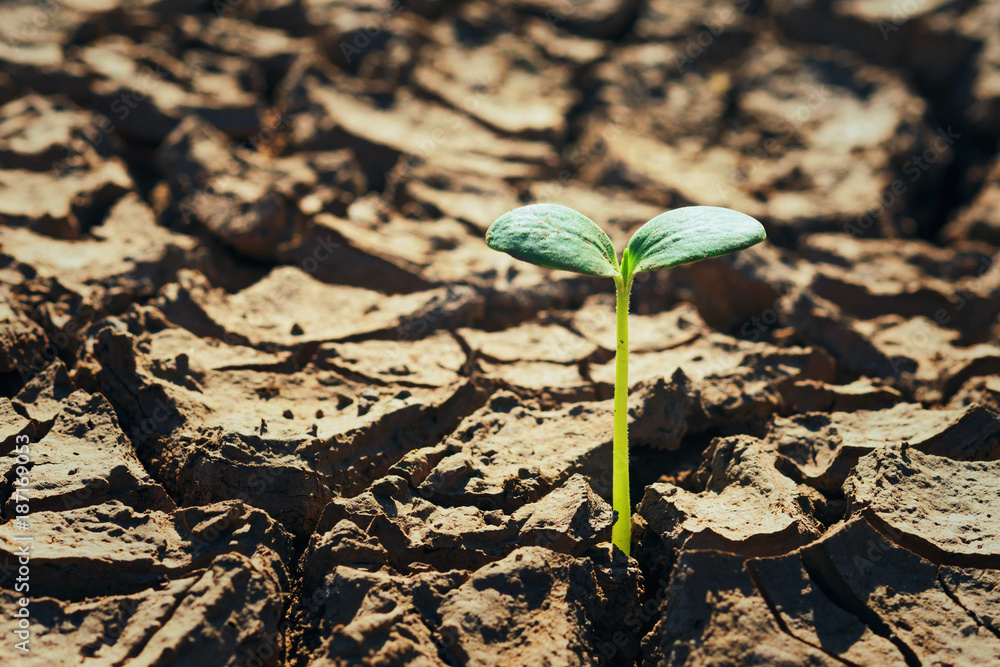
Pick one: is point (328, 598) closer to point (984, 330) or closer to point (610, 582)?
point (610, 582)

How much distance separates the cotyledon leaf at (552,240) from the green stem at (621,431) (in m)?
0.11

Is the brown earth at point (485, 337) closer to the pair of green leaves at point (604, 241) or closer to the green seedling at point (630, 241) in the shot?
the green seedling at point (630, 241)

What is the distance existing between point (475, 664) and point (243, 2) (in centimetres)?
419

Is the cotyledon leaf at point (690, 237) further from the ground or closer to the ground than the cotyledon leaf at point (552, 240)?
further from the ground

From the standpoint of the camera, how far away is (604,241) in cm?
166

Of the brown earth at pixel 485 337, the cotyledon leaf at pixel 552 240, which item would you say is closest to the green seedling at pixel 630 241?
the cotyledon leaf at pixel 552 240

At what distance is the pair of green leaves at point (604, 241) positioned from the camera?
1.46m

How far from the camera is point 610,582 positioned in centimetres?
172

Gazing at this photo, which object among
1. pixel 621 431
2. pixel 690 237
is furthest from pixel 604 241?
pixel 621 431

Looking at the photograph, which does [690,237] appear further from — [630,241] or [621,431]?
[621,431]

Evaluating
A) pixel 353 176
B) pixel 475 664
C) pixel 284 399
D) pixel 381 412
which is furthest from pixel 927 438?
pixel 353 176

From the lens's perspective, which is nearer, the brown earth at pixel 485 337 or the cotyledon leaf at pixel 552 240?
the cotyledon leaf at pixel 552 240

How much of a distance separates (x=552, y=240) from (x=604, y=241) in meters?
0.20

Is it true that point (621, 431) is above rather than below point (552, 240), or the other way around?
below
